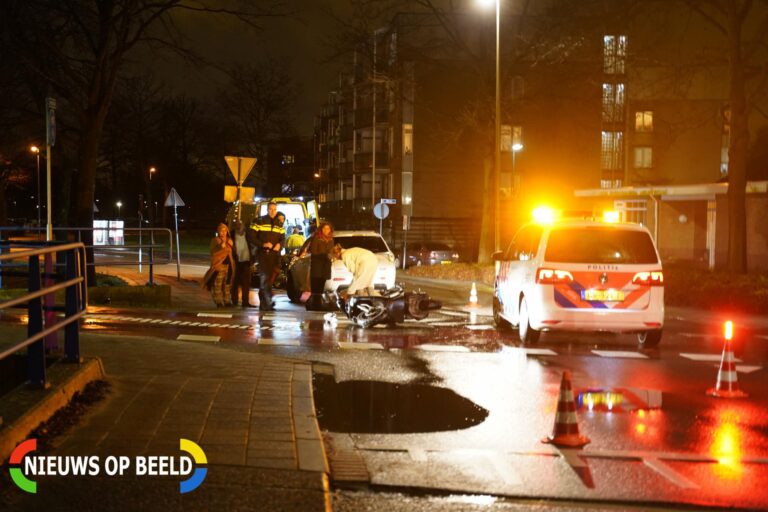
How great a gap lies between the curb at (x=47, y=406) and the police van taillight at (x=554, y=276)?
6699 mm

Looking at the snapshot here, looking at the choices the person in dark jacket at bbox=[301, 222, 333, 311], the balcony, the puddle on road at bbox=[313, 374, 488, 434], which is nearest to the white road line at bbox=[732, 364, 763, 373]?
the puddle on road at bbox=[313, 374, 488, 434]

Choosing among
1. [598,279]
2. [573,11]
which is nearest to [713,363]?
[598,279]

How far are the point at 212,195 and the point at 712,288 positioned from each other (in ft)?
266

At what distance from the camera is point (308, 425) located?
728 cm

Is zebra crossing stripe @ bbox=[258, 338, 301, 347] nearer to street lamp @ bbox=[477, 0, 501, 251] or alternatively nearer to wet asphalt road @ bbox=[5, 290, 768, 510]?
wet asphalt road @ bbox=[5, 290, 768, 510]

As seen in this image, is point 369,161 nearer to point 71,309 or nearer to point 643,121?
point 643,121

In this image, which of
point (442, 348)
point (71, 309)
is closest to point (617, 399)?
point (442, 348)

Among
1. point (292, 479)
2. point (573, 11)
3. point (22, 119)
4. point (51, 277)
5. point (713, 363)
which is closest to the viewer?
point (292, 479)

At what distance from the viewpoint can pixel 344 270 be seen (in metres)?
19.1

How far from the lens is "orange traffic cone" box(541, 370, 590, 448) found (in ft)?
23.8

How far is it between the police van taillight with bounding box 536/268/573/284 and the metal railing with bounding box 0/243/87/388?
649cm

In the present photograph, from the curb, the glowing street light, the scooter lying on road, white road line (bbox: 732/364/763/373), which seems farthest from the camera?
the glowing street light

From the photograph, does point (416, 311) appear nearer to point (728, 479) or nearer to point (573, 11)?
point (728, 479)

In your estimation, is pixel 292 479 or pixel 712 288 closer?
pixel 292 479
